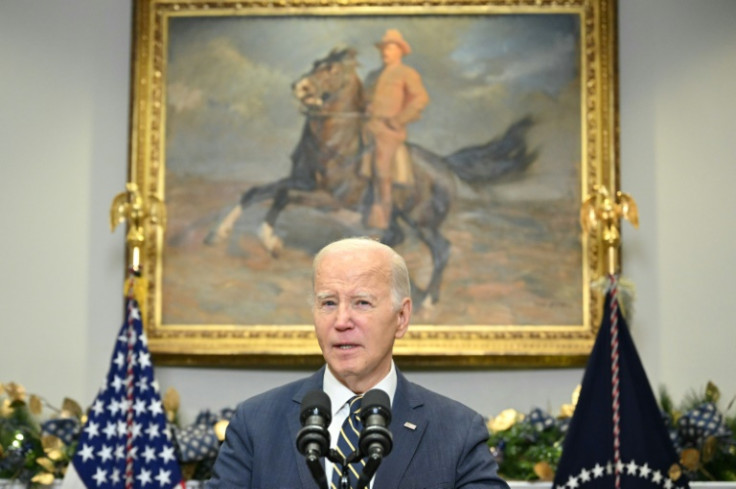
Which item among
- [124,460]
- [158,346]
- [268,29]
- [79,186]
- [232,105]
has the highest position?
[268,29]

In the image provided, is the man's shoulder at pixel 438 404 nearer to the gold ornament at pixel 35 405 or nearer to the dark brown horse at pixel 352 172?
the dark brown horse at pixel 352 172

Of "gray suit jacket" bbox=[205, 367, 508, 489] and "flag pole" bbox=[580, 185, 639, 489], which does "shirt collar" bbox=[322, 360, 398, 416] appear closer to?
"gray suit jacket" bbox=[205, 367, 508, 489]

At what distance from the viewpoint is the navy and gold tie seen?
3.60m

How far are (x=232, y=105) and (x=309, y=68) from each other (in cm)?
55

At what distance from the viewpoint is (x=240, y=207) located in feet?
24.2

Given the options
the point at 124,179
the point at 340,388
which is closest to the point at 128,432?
the point at 124,179

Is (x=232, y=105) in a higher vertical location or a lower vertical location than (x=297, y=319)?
higher

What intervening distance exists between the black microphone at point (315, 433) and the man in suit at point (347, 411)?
0.60 meters

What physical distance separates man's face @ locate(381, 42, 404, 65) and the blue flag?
2246 millimetres

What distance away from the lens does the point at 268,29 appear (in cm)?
752

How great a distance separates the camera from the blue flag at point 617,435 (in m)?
6.34

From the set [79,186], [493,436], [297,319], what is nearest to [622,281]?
[493,436]

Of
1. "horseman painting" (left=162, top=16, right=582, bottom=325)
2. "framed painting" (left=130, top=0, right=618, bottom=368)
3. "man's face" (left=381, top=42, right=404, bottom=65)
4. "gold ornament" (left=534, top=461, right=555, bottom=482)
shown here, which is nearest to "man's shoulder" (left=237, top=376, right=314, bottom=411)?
"gold ornament" (left=534, top=461, right=555, bottom=482)

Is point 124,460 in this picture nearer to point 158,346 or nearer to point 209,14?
point 158,346
